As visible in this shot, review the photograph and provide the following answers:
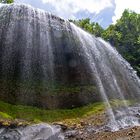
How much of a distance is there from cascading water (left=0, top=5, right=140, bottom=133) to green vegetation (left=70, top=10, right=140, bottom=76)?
1865cm

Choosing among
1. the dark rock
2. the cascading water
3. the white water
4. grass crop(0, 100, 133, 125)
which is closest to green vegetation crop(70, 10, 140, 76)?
the white water

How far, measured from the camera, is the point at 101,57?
47.8m

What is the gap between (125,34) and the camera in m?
73.4

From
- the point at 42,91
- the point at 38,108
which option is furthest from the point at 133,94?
the point at 38,108

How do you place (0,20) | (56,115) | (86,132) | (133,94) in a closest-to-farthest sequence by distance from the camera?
(86,132) → (56,115) → (0,20) → (133,94)

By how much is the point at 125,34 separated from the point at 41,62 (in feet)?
111

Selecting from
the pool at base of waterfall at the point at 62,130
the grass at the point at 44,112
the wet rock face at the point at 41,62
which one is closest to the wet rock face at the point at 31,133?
the pool at base of waterfall at the point at 62,130

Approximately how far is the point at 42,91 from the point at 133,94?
1491 centimetres

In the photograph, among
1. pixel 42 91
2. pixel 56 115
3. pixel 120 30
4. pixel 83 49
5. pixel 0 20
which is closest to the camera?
pixel 56 115

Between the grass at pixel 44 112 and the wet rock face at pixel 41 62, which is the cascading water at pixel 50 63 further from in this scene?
the grass at pixel 44 112

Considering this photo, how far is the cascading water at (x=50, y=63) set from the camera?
38.8m

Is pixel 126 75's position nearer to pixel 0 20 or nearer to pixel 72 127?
pixel 0 20

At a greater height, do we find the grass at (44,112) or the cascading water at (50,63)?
the cascading water at (50,63)

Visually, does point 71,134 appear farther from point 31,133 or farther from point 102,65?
point 102,65
